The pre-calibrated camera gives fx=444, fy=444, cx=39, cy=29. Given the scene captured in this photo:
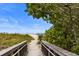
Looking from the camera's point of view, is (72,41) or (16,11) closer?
(16,11)

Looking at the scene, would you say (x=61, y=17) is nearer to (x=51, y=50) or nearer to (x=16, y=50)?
(x=51, y=50)

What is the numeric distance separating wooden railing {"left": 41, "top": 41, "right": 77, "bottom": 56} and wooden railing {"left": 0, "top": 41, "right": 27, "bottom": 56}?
171 mm

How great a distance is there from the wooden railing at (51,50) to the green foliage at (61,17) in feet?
0.31

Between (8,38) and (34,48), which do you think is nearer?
(8,38)

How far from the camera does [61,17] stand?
4016 millimetres

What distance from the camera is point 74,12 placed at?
3930mm

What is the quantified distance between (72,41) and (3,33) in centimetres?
72

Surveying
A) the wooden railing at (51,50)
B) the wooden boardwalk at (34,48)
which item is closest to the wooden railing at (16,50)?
the wooden boardwalk at (34,48)

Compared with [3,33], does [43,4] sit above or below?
above

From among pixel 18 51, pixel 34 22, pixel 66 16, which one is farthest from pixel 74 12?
pixel 18 51

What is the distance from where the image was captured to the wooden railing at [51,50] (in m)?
3.66

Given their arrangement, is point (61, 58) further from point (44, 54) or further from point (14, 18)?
point (14, 18)

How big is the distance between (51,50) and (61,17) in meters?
0.35

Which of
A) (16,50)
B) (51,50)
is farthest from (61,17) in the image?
(16,50)
